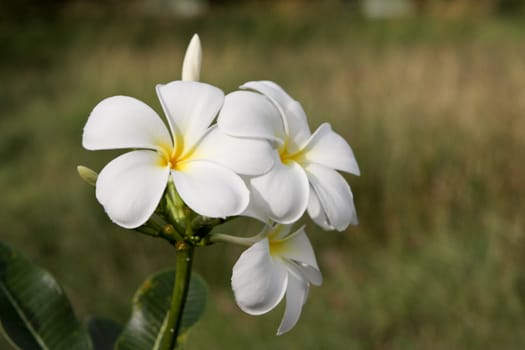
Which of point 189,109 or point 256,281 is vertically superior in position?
point 189,109

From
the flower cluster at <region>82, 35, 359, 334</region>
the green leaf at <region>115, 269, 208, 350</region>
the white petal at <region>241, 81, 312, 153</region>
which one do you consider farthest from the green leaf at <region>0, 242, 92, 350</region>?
the white petal at <region>241, 81, 312, 153</region>

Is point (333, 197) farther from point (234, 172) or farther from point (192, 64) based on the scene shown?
point (192, 64)

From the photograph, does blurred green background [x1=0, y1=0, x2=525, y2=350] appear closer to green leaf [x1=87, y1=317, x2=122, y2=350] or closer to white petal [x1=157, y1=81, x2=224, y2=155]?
green leaf [x1=87, y1=317, x2=122, y2=350]

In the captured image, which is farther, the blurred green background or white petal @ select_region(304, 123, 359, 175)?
the blurred green background

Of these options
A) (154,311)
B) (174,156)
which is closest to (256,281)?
(174,156)

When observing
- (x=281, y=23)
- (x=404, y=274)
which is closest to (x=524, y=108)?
(x=404, y=274)

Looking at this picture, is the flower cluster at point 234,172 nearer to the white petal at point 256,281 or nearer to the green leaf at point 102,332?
the white petal at point 256,281
